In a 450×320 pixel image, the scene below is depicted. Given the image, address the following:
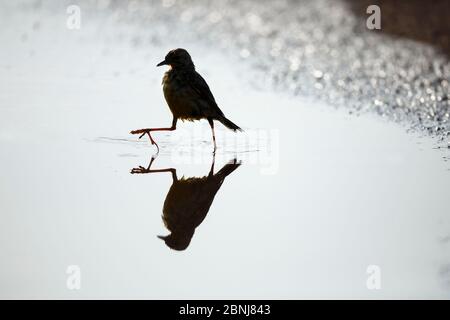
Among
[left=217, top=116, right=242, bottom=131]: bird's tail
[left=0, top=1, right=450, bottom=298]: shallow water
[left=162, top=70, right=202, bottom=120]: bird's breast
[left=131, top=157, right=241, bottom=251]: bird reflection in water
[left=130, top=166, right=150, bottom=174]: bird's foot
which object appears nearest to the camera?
[left=0, top=1, right=450, bottom=298]: shallow water

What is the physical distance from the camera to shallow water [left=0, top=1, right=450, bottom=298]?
187 inches

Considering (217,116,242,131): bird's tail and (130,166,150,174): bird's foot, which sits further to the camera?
(217,116,242,131): bird's tail

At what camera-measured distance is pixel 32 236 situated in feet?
16.6

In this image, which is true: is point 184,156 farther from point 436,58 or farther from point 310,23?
point 310,23

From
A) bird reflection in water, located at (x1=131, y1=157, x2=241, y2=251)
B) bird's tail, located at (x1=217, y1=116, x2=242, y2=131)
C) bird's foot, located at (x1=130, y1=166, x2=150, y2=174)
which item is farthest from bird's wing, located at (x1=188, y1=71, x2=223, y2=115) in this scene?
bird's foot, located at (x1=130, y1=166, x2=150, y2=174)

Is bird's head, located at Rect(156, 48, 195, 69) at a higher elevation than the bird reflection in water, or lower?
higher

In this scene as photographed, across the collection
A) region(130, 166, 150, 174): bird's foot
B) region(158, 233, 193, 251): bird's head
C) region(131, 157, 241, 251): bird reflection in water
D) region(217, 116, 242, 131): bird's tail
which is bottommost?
region(158, 233, 193, 251): bird's head

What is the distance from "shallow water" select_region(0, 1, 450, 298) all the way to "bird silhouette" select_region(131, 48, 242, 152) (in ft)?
0.80

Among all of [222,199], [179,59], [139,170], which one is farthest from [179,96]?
[222,199]

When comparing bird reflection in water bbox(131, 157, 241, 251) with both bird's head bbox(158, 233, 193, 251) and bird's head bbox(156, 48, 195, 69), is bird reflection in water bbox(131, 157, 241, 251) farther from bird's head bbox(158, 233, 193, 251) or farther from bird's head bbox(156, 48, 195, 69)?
bird's head bbox(156, 48, 195, 69)

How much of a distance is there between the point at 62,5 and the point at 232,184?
24.6 ft

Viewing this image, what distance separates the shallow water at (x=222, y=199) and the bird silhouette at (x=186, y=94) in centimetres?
A: 24

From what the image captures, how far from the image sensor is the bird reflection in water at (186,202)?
17.1 feet

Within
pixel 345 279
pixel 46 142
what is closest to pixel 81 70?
pixel 46 142
